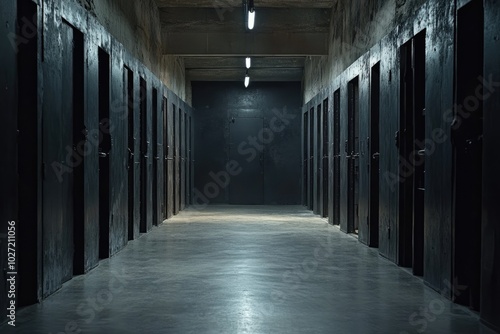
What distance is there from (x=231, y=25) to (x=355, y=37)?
3884 mm

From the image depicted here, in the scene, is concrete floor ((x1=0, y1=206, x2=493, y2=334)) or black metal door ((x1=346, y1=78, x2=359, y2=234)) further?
black metal door ((x1=346, y1=78, x2=359, y2=234))

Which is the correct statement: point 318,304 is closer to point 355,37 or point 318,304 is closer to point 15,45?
point 15,45

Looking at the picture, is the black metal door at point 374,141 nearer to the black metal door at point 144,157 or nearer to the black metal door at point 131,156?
the black metal door at point 131,156

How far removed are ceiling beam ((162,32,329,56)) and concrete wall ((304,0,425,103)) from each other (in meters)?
0.47

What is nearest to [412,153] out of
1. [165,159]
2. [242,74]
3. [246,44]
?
[165,159]

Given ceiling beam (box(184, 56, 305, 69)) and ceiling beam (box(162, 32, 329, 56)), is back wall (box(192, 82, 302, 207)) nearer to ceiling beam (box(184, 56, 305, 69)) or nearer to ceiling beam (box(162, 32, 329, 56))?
ceiling beam (box(184, 56, 305, 69))

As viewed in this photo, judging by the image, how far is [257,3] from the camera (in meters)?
12.0

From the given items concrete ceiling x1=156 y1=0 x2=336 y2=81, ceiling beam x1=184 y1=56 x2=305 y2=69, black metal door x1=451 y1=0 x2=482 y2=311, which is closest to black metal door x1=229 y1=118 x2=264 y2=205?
ceiling beam x1=184 y1=56 x2=305 y2=69

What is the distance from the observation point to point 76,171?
5938 millimetres

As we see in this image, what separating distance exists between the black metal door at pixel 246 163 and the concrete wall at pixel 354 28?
4.19m

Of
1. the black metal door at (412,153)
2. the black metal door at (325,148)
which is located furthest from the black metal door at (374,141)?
the black metal door at (325,148)

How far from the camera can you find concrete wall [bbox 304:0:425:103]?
23.3 feet

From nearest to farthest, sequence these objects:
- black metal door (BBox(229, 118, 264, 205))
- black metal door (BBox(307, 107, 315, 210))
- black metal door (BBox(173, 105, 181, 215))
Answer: black metal door (BBox(173, 105, 181, 215)), black metal door (BBox(307, 107, 315, 210)), black metal door (BBox(229, 118, 264, 205))

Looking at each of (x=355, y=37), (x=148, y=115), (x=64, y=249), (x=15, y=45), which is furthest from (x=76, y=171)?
(x=355, y=37)
